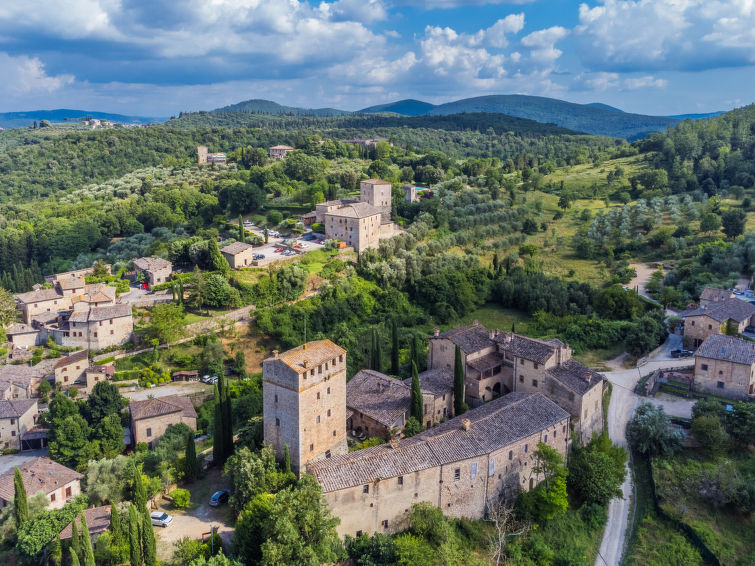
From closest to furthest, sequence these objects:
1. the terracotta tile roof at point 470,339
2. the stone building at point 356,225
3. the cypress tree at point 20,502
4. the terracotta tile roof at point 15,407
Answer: the cypress tree at point 20,502, the terracotta tile roof at point 470,339, the terracotta tile roof at point 15,407, the stone building at point 356,225

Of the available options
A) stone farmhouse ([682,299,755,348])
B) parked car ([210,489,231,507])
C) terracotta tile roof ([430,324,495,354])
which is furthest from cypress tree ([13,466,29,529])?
stone farmhouse ([682,299,755,348])

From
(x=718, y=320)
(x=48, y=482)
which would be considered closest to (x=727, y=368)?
(x=718, y=320)

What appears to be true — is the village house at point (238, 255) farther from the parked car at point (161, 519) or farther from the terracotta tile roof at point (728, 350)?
the terracotta tile roof at point (728, 350)

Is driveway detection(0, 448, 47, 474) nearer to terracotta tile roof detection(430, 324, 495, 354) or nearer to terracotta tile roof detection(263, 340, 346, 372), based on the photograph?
terracotta tile roof detection(263, 340, 346, 372)

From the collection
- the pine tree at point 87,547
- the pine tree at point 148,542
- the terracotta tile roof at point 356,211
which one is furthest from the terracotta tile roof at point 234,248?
the pine tree at point 87,547

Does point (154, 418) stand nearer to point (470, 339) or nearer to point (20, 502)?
point (20, 502)

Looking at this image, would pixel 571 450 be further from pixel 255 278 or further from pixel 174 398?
pixel 255 278
